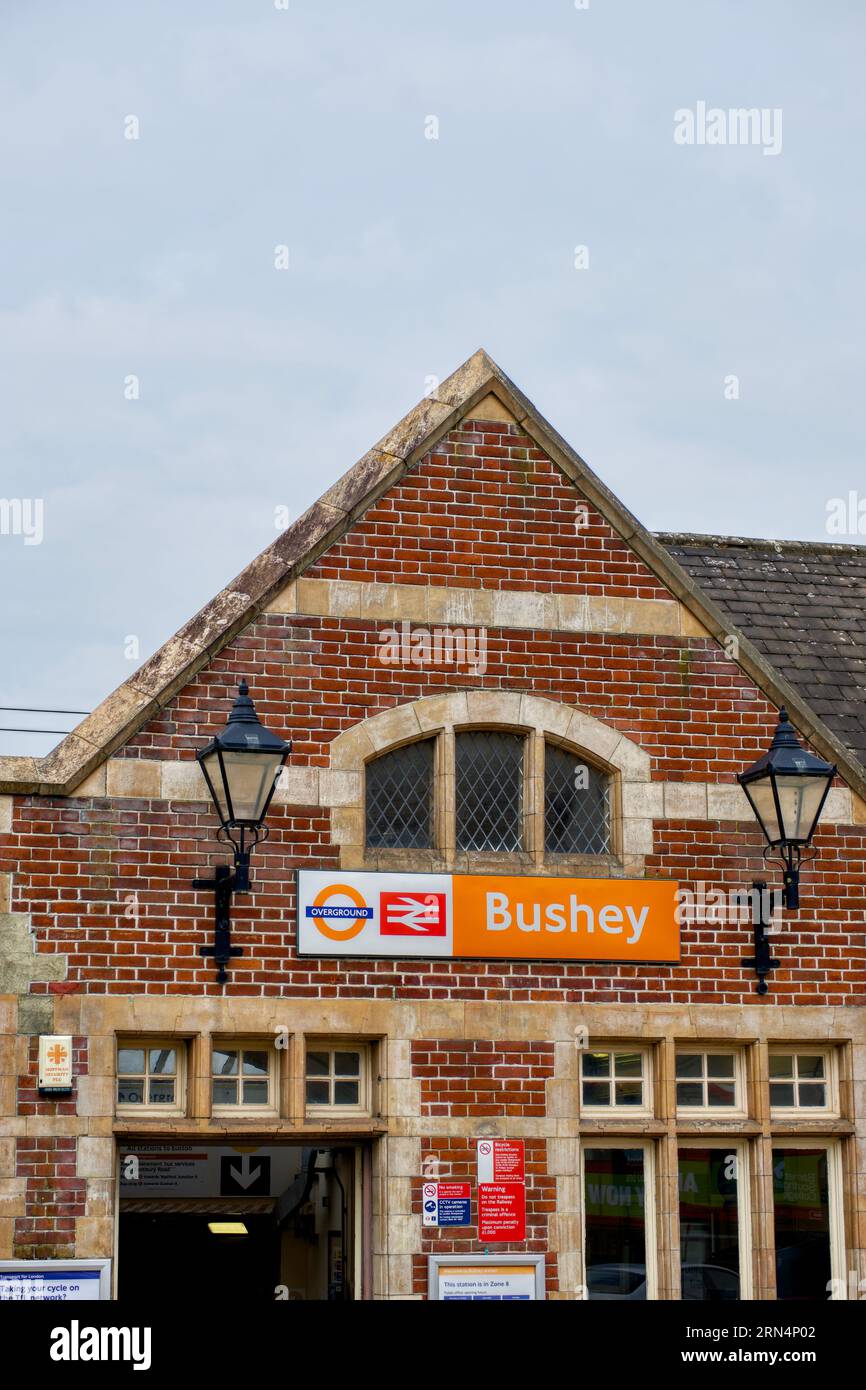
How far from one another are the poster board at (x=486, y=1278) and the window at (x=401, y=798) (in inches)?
105

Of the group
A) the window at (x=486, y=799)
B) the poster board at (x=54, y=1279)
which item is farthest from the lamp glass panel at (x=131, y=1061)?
the window at (x=486, y=799)

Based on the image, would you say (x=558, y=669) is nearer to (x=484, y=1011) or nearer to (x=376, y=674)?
(x=376, y=674)

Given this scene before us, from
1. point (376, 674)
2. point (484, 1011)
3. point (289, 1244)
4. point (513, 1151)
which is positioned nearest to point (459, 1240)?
point (513, 1151)

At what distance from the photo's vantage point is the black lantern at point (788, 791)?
12.9 m

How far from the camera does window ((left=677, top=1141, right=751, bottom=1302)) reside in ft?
43.1

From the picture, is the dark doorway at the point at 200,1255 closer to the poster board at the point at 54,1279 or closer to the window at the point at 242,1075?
the poster board at the point at 54,1279

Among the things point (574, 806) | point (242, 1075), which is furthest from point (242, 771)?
point (574, 806)

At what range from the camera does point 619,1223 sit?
13.1 metres

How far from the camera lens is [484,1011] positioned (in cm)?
1287

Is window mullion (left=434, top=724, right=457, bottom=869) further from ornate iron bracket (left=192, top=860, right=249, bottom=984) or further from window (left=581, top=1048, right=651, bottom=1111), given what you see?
window (left=581, top=1048, right=651, bottom=1111)

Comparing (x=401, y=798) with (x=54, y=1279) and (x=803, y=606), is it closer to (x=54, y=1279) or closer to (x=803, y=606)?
(x=54, y=1279)

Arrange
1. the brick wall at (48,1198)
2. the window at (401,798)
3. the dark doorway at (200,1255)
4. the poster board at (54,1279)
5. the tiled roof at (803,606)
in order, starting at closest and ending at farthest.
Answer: the poster board at (54,1279) → the brick wall at (48,1198) → the window at (401,798) → the dark doorway at (200,1255) → the tiled roof at (803,606)

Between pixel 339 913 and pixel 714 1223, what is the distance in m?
3.32

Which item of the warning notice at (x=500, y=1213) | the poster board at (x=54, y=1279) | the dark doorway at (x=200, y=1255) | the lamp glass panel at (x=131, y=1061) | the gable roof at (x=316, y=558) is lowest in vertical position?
the dark doorway at (x=200, y=1255)
